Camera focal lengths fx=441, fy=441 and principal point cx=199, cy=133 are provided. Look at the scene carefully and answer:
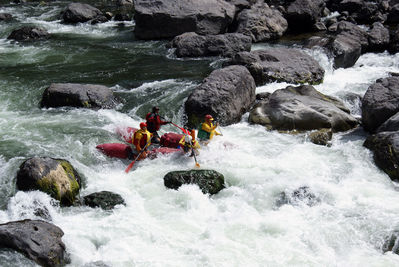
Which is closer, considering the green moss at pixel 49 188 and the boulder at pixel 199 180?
the green moss at pixel 49 188

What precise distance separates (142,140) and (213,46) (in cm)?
674

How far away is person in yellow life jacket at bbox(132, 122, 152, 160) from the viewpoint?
868 cm

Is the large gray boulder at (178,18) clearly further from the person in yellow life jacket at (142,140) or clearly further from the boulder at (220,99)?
the person in yellow life jacket at (142,140)

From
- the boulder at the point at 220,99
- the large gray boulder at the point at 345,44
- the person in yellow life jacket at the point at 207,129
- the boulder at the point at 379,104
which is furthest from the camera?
the large gray boulder at the point at 345,44

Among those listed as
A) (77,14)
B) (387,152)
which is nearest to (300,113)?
(387,152)

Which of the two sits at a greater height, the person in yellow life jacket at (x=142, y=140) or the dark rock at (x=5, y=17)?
the person in yellow life jacket at (x=142, y=140)

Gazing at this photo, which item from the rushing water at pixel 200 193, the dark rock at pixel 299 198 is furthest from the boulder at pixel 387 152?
the dark rock at pixel 299 198

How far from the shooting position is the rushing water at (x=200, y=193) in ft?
20.5

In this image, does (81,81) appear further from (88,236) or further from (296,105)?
(88,236)

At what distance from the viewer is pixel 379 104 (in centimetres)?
969

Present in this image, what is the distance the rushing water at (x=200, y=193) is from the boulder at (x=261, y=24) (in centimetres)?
471

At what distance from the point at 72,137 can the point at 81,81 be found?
3745 millimetres

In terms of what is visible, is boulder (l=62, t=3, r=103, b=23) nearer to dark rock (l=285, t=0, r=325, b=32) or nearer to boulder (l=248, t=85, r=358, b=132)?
dark rock (l=285, t=0, r=325, b=32)

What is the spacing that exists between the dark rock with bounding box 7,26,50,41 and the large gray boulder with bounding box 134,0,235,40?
407cm
